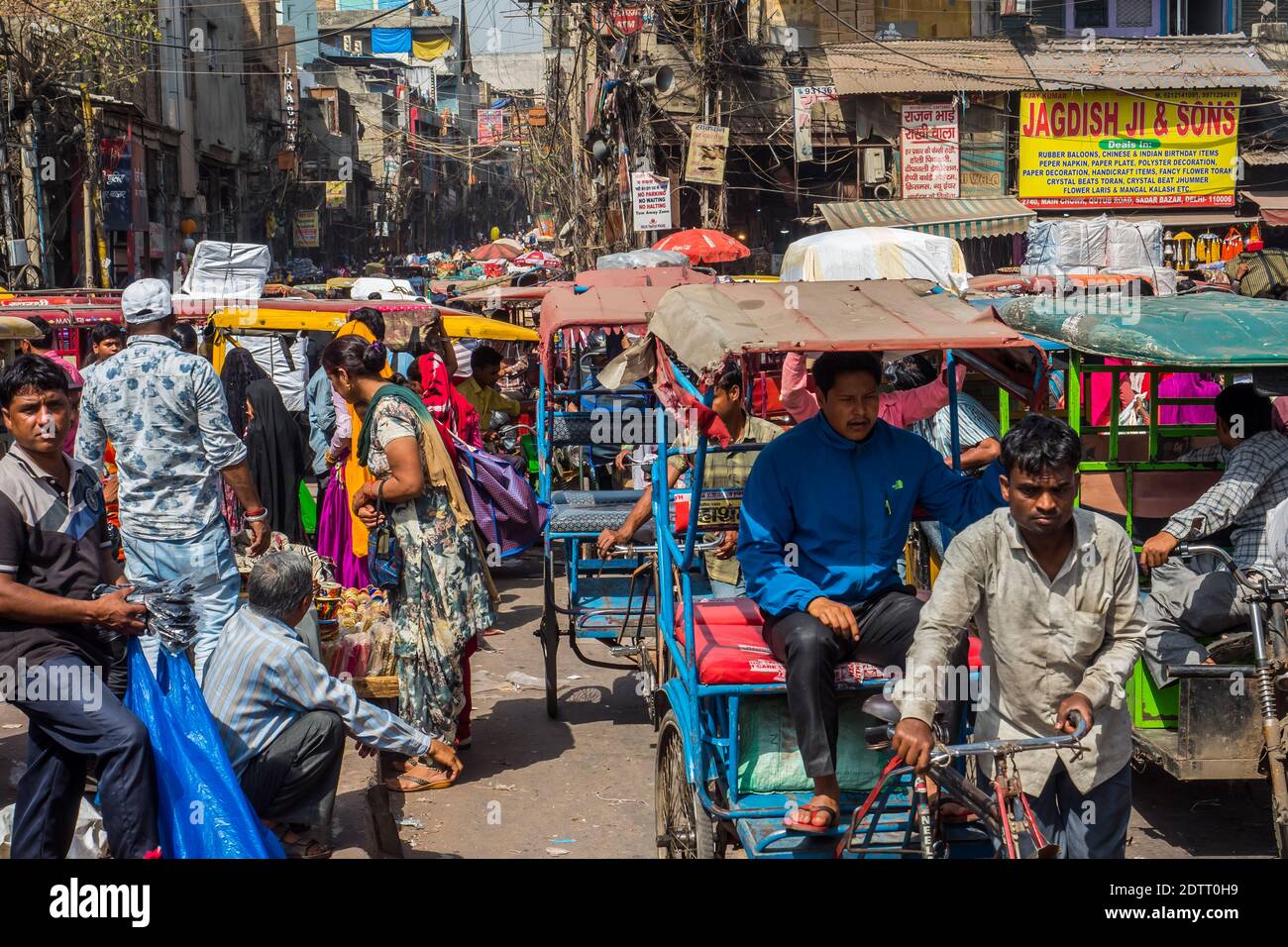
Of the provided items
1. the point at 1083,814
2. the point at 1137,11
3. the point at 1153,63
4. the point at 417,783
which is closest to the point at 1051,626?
the point at 1083,814

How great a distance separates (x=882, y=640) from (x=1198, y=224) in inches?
773

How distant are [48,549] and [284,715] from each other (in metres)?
0.93

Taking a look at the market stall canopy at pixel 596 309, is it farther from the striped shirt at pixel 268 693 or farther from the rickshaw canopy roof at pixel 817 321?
the striped shirt at pixel 268 693

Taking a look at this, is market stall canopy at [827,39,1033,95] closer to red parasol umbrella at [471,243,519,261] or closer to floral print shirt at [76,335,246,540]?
floral print shirt at [76,335,246,540]

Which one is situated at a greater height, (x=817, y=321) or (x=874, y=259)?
(x=874, y=259)

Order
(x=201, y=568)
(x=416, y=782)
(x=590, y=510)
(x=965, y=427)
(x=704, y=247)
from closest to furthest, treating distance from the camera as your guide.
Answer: (x=201, y=568)
(x=416, y=782)
(x=965, y=427)
(x=590, y=510)
(x=704, y=247)

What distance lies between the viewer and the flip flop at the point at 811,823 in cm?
391

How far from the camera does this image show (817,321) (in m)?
→ 4.40

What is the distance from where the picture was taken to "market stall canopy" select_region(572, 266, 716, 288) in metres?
11.4

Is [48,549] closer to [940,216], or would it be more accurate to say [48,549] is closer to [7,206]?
[940,216]

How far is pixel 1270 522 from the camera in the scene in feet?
17.8

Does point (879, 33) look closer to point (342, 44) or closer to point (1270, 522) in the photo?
point (1270, 522)

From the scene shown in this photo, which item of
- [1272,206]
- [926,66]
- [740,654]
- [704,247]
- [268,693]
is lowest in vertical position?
[268,693]
